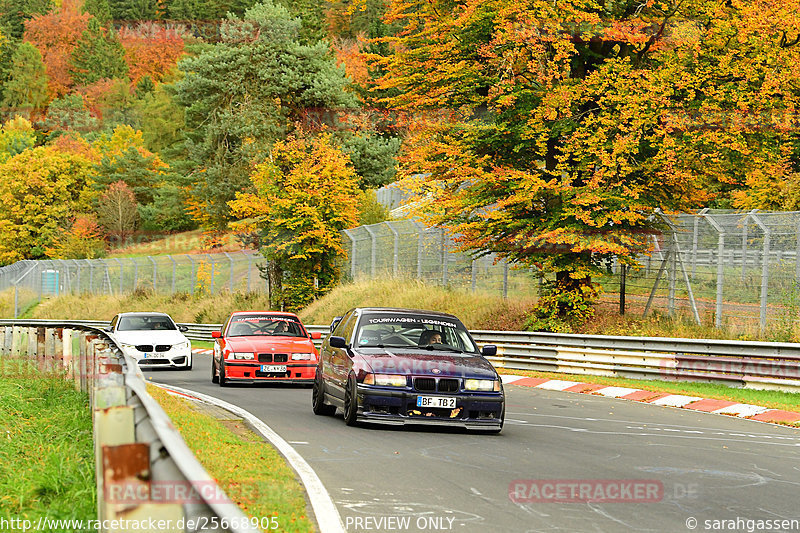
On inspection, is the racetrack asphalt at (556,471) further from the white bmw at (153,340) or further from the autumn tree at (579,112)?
the autumn tree at (579,112)

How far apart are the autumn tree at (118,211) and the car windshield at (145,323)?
72980 mm

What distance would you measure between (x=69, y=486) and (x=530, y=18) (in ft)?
66.0

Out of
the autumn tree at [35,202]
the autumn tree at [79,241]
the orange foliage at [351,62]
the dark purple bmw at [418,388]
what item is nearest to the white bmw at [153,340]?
the dark purple bmw at [418,388]

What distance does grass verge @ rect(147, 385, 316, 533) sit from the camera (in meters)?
7.66

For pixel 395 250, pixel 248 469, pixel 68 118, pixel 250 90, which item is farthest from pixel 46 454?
pixel 68 118

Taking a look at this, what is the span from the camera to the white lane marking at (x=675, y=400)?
18766 millimetres

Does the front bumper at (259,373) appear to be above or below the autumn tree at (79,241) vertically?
below

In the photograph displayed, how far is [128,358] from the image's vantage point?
8.94 metres

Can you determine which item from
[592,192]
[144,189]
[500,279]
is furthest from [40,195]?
[592,192]

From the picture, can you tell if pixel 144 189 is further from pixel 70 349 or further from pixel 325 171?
pixel 70 349

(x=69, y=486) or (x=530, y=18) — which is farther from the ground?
(x=530, y=18)

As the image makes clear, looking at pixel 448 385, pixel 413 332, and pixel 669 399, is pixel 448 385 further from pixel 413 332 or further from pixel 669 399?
pixel 669 399

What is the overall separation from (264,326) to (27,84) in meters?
137

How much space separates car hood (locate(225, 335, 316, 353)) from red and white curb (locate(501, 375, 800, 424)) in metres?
5.22
